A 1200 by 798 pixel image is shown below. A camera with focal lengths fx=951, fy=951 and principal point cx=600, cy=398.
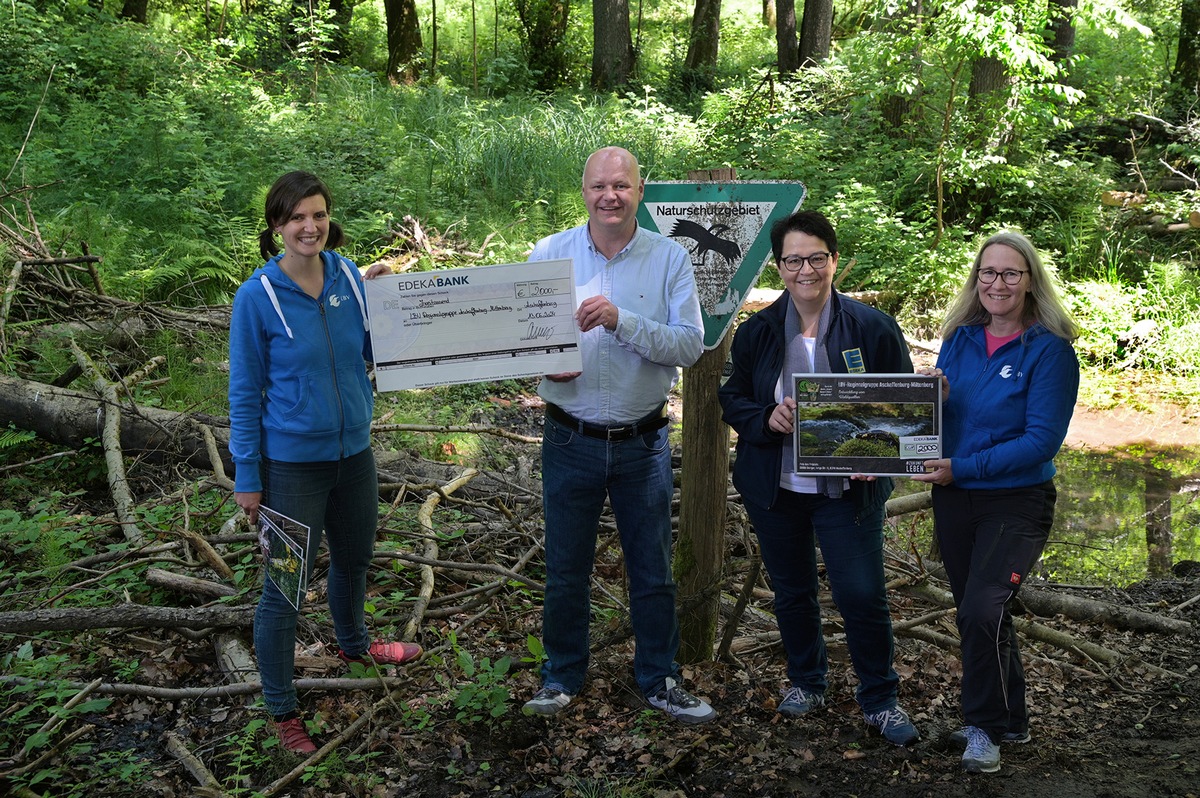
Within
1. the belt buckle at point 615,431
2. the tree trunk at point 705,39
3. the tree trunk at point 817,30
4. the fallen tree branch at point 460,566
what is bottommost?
the fallen tree branch at point 460,566

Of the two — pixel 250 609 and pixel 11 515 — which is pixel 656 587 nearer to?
pixel 250 609

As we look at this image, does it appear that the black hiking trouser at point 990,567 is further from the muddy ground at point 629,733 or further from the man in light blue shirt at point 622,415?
the man in light blue shirt at point 622,415

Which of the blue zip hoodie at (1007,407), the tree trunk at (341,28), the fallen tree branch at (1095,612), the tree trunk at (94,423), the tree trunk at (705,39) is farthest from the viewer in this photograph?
the tree trunk at (705,39)

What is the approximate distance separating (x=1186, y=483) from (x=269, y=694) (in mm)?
8550

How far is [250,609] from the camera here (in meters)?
4.71

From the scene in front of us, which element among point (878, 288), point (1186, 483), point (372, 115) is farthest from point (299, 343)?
point (372, 115)

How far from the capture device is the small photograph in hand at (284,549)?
150 inches

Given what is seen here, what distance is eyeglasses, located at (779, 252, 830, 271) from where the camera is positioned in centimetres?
376

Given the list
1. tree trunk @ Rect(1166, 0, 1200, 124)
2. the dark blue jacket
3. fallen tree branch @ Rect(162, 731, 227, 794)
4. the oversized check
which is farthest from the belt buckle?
tree trunk @ Rect(1166, 0, 1200, 124)

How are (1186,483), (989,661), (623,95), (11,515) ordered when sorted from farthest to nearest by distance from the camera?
(623,95) < (1186,483) < (11,515) < (989,661)

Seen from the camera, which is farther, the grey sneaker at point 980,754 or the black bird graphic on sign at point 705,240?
the black bird graphic on sign at point 705,240

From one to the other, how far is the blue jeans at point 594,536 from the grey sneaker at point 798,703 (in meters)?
0.50

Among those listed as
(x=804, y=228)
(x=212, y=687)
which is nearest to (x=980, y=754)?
(x=804, y=228)

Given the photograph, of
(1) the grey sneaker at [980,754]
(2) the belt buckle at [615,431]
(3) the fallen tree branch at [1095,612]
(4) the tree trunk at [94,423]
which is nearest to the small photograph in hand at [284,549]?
(2) the belt buckle at [615,431]
